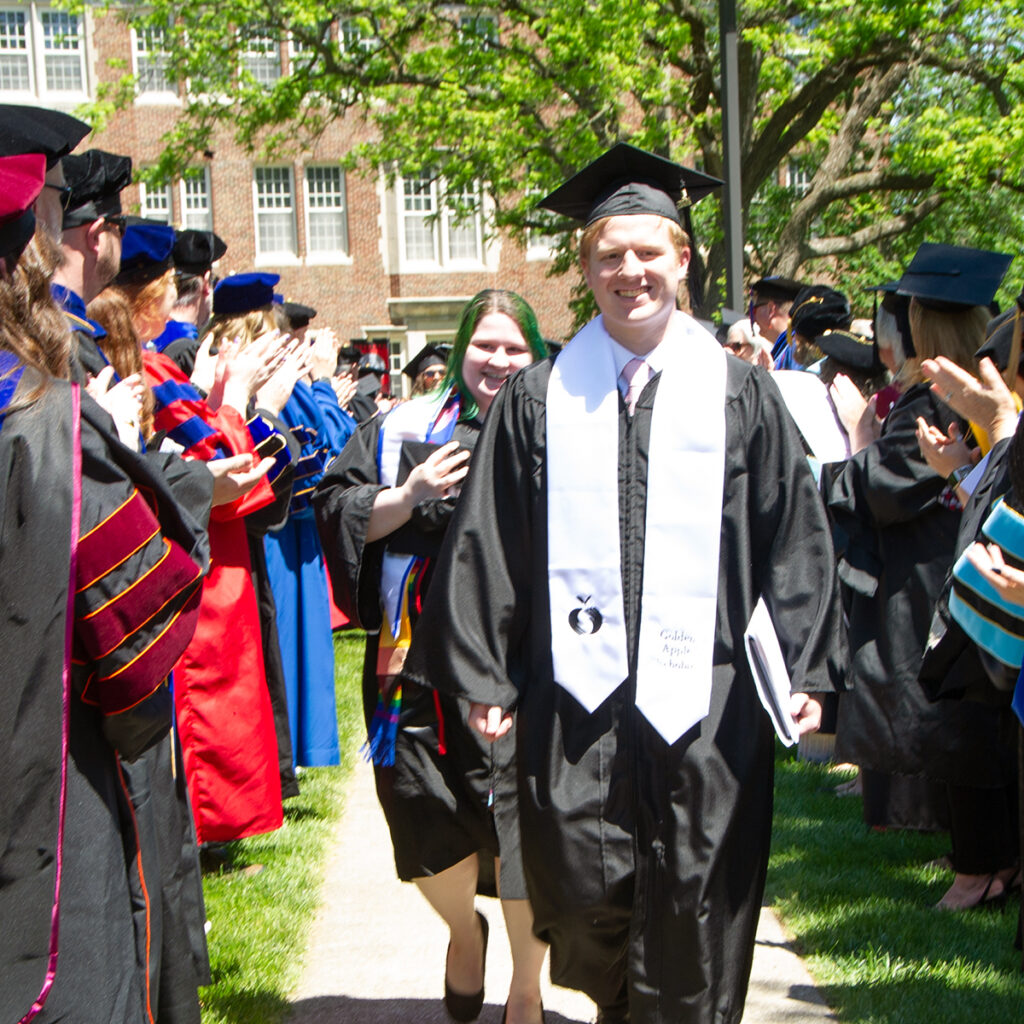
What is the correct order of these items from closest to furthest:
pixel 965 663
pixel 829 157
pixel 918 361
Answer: pixel 965 663 < pixel 918 361 < pixel 829 157

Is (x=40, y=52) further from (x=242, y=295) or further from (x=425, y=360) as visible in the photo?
(x=242, y=295)

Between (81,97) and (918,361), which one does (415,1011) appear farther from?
(81,97)

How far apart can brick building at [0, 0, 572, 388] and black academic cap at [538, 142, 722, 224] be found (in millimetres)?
26355

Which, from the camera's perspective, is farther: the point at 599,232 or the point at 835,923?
the point at 835,923

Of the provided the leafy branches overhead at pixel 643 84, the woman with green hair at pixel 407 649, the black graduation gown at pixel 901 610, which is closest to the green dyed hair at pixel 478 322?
the woman with green hair at pixel 407 649

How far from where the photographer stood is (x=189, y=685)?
4344 millimetres

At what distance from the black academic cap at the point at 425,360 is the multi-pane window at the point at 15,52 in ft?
79.0

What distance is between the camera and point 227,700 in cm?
443

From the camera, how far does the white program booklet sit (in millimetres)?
2809

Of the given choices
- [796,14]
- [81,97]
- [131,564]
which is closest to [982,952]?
[131,564]

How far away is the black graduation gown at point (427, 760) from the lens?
341cm

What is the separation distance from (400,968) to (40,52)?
93.2ft

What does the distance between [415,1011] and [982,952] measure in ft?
5.63

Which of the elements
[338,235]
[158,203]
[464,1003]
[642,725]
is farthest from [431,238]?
[642,725]
